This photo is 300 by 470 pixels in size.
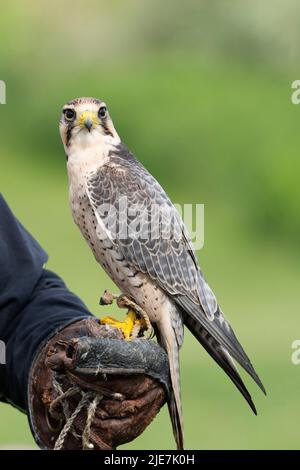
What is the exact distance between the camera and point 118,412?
11.6 feet

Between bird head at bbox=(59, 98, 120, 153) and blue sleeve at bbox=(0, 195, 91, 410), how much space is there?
367mm

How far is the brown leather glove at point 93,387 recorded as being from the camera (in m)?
3.44

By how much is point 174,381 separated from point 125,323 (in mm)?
200

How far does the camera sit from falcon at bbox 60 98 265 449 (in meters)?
3.64

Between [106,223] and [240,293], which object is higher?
[106,223]

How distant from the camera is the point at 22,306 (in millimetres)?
3875

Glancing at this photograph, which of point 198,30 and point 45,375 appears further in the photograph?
point 198,30

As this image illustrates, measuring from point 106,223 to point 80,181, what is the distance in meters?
0.12

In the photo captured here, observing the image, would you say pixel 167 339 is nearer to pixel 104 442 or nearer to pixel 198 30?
pixel 104 442

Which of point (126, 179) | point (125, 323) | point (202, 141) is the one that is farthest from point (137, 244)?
point (202, 141)

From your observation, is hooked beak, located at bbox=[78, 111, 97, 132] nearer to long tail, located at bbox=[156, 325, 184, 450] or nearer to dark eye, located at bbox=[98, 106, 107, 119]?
dark eye, located at bbox=[98, 106, 107, 119]

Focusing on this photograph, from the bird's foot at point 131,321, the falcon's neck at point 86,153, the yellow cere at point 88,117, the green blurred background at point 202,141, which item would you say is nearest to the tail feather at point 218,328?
the bird's foot at point 131,321

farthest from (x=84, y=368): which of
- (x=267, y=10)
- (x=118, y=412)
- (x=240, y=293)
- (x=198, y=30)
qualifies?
(x=198, y=30)
